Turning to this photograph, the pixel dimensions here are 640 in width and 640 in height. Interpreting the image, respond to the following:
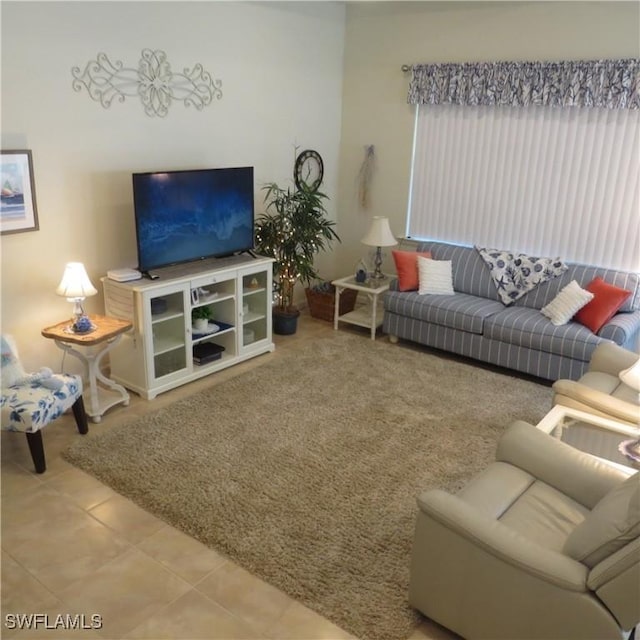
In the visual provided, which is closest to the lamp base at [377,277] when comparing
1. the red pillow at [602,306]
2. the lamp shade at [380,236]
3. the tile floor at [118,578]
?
the lamp shade at [380,236]

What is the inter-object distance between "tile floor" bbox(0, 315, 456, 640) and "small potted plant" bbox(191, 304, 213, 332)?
149cm

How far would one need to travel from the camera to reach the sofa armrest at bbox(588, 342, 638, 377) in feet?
11.7

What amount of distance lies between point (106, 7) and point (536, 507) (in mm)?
3732

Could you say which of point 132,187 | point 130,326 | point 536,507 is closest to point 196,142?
point 132,187

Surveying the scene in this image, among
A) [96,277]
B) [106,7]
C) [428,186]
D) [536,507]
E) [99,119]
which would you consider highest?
[106,7]

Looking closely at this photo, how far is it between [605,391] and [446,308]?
5.42ft

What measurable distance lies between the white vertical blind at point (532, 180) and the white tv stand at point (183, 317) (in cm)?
183

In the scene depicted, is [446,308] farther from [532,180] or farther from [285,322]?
[285,322]

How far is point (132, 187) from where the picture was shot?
13.6 ft

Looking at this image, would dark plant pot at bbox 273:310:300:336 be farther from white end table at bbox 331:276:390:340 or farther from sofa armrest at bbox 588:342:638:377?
sofa armrest at bbox 588:342:638:377

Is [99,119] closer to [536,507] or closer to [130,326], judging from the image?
[130,326]

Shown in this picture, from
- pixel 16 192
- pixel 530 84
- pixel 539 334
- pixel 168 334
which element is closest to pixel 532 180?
pixel 530 84

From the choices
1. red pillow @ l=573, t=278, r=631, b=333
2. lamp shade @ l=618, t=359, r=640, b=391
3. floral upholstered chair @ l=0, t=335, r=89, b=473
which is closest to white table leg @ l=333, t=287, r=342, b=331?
red pillow @ l=573, t=278, r=631, b=333

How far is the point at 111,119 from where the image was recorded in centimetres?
397
